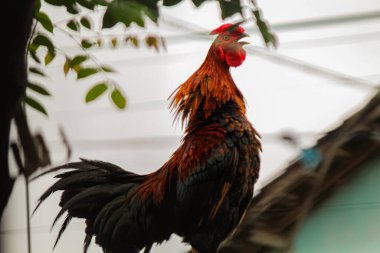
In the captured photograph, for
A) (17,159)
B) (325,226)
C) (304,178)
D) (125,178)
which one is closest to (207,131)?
(125,178)

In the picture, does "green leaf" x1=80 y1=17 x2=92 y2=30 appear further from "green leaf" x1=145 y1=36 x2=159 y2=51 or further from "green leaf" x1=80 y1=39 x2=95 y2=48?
"green leaf" x1=145 y1=36 x2=159 y2=51

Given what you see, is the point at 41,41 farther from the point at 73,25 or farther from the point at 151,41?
the point at 151,41

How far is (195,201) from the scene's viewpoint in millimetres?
1204

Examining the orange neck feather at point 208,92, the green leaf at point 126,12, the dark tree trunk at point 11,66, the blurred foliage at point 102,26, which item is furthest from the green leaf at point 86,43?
the dark tree trunk at point 11,66

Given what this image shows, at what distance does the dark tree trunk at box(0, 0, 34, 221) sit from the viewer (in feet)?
2.00

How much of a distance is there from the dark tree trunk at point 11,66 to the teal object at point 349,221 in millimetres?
1764

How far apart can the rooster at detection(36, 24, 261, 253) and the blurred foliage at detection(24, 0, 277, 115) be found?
0.54 ft

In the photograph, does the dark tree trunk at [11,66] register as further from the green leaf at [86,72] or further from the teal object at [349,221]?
the teal object at [349,221]

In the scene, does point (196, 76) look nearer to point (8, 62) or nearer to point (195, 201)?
point (195, 201)

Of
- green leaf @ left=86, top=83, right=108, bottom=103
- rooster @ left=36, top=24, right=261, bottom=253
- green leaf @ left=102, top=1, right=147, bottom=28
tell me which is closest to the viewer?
green leaf @ left=102, top=1, right=147, bottom=28

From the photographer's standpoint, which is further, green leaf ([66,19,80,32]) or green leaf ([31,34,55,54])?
green leaf ([66,19,80,32])

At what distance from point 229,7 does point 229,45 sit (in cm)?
24

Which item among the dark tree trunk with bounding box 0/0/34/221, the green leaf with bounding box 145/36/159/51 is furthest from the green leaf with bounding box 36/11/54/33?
the dark tree trunk with bounding box 0/0/34/221

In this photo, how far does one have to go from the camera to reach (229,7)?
3.45 ft
